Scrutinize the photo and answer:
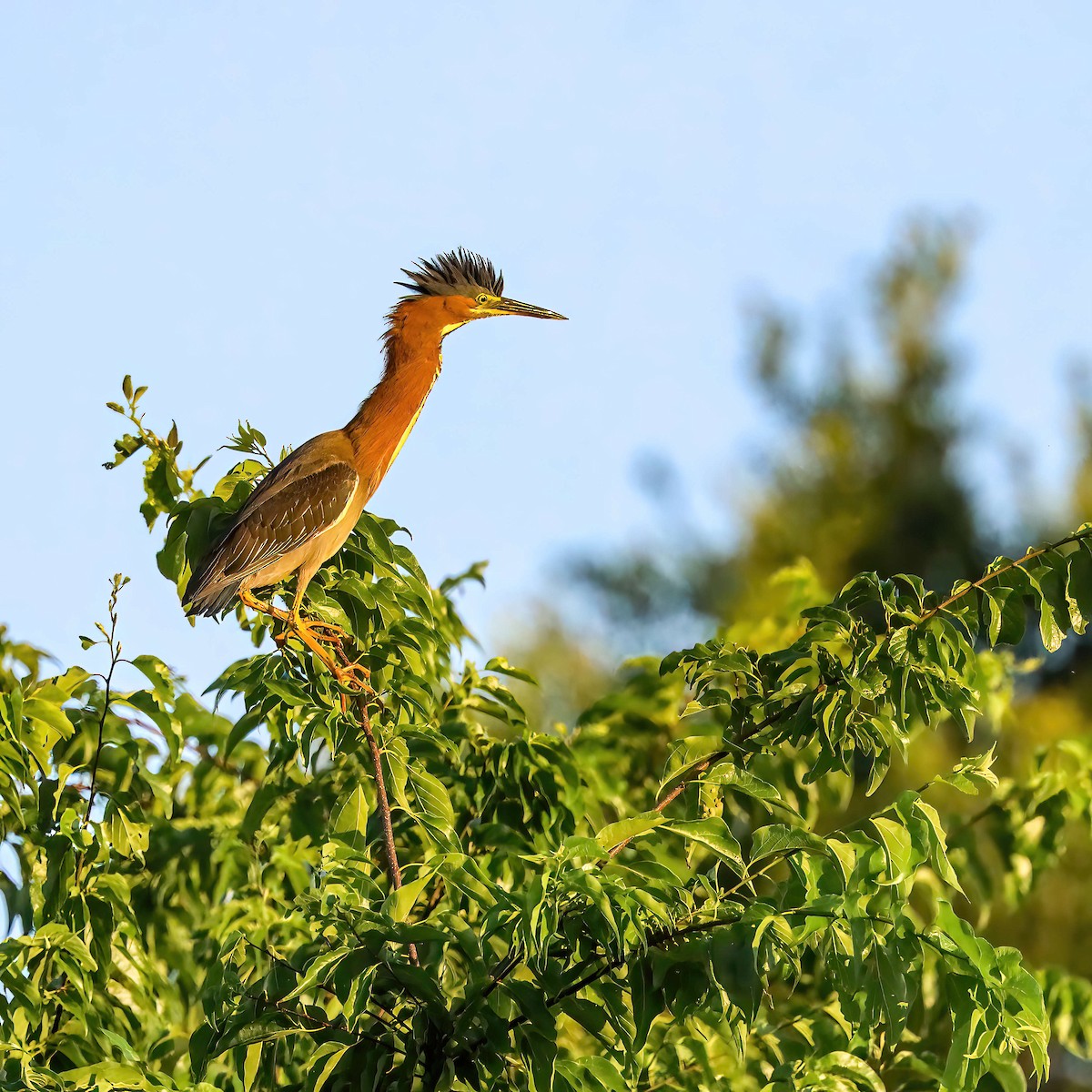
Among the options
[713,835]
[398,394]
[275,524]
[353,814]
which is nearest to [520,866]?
[353,814]

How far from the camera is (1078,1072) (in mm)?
13273

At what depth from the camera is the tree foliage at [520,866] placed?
218 centimetres

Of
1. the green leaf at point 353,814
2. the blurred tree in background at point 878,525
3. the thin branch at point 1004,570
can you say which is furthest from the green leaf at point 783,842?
the blurred tree in background at point 878,525

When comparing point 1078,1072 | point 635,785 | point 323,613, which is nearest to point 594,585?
point 1078,1072

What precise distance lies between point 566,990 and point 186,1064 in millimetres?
1748

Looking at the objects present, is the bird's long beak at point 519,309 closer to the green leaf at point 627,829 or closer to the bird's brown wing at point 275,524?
the bird's brown wing at point 275,524

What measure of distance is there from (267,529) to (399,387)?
99 centimetres

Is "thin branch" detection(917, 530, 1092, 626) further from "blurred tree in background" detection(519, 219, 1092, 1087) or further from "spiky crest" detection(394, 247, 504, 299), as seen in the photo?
"blurred tree in background" detection(519, 219, 1092, 1087)

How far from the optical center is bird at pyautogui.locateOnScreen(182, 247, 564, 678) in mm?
3562

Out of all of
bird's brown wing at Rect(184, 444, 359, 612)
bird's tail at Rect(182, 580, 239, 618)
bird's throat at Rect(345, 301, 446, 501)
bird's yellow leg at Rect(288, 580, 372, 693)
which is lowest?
bird's yellow leg at Rect(288, 580, 372, 693)

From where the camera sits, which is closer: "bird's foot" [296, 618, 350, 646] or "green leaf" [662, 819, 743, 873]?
"green leaf" [662, 819, 743, 873]

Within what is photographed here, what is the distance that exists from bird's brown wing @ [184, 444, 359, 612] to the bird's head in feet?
3.11

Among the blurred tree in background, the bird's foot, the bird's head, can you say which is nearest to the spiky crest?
the bird's head

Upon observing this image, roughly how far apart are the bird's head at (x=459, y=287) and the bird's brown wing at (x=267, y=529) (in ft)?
3.11
